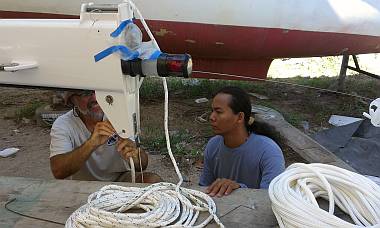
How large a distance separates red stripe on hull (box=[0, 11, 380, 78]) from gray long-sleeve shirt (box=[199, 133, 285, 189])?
2.06 metres

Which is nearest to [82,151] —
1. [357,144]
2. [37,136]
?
[357,144]

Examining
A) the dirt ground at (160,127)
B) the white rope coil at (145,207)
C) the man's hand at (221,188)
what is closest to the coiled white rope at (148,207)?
the white rope coil at (145,207)

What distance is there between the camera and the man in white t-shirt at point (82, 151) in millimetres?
2031

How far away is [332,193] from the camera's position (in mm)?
1211

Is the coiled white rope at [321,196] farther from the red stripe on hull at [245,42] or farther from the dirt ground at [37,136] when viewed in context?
the red stripe on hull at [245,42]

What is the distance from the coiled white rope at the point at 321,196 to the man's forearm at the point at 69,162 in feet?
3.15

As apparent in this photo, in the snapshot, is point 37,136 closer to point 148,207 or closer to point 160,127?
point 160,127

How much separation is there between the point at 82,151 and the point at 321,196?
1.04 m

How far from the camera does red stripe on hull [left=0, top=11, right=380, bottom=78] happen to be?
415cm

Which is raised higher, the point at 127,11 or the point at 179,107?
the point at 127,11

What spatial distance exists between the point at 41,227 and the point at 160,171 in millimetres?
2261

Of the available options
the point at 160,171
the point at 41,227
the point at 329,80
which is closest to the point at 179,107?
the point at 160,171

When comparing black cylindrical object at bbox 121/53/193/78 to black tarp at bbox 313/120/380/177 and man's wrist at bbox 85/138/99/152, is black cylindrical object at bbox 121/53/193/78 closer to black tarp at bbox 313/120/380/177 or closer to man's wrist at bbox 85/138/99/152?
man's wrist at bbox 85/138/99/152

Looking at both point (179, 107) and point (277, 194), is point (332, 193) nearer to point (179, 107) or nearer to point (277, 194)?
point (277, 194)
